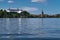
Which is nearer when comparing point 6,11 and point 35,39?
point 35,39

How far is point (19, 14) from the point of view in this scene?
73.6 meters

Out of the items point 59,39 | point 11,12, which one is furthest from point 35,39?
point 11,12

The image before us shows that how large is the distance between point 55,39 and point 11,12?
62.1 m

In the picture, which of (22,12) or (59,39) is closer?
(59,39)

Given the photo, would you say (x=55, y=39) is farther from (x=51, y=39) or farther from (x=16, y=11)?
(x=16, y=11)

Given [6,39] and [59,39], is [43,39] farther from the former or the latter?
[6,39]

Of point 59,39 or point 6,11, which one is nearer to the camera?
point 59,39

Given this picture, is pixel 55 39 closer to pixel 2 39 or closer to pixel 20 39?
pixel 20 39

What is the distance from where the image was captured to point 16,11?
2881 inches

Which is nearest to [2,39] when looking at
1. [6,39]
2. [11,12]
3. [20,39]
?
[6,39]

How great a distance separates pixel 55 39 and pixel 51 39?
0.19 meters

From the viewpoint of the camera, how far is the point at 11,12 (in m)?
71.6

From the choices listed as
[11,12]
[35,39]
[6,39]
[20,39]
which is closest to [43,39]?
[35,39]

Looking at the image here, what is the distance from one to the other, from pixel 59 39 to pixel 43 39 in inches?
30.0
